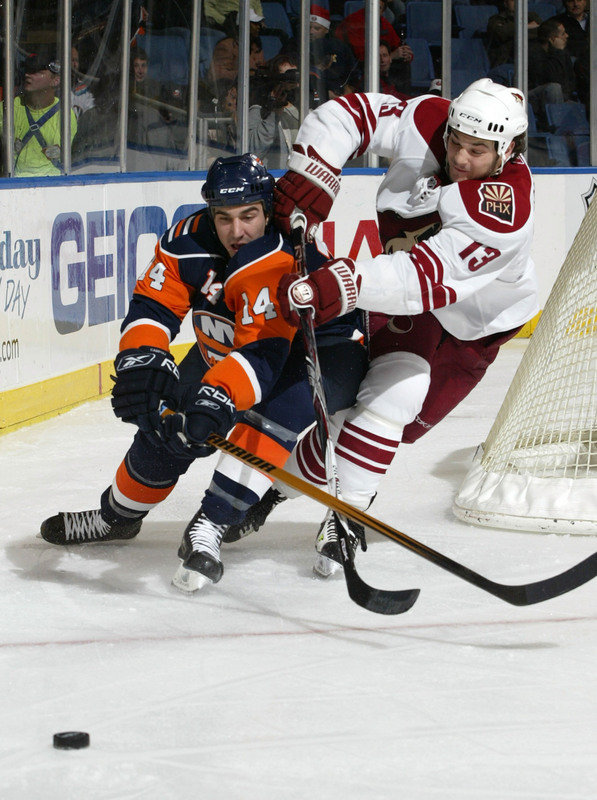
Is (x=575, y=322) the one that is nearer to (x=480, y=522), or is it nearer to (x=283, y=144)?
(x=480, y=522)

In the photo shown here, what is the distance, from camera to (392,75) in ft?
21.2

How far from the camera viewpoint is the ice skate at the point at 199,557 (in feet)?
7.68

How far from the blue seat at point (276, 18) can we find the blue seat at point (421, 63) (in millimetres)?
826

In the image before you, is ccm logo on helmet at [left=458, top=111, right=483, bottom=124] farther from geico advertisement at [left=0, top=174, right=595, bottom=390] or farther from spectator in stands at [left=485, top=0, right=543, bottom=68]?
spectator in stands at [left=485, top=0, right=543, bottom=68]

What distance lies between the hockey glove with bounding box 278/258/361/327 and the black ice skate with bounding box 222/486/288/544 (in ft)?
2.06

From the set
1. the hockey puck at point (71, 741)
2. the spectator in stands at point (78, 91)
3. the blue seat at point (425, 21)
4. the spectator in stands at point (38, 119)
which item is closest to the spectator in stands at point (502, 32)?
the blue seat at point (425, 21)

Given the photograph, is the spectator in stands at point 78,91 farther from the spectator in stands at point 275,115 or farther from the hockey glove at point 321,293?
the hockey glove at point 321,293

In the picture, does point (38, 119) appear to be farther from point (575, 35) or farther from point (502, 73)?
point (575, 35)

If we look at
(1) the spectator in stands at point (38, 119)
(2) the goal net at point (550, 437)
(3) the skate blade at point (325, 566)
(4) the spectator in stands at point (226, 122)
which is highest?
(4) the spectator in stands at point (226, 122)

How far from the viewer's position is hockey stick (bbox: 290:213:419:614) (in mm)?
A: 2168

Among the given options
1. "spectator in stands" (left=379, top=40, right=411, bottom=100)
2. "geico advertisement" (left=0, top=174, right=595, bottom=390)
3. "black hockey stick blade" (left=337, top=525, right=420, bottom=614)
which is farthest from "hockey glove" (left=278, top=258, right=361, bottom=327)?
"spectator in stands" (left=379, top=40, right=411, bottom=100)

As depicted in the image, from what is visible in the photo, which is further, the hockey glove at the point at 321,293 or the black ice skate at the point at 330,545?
the black ice skate at the point at 330,545

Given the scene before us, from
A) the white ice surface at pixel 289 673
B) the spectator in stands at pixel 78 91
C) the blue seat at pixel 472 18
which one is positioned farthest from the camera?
the blue seat at pixel 472 18

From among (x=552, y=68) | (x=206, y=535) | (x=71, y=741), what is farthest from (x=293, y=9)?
(x=71, y=741)
